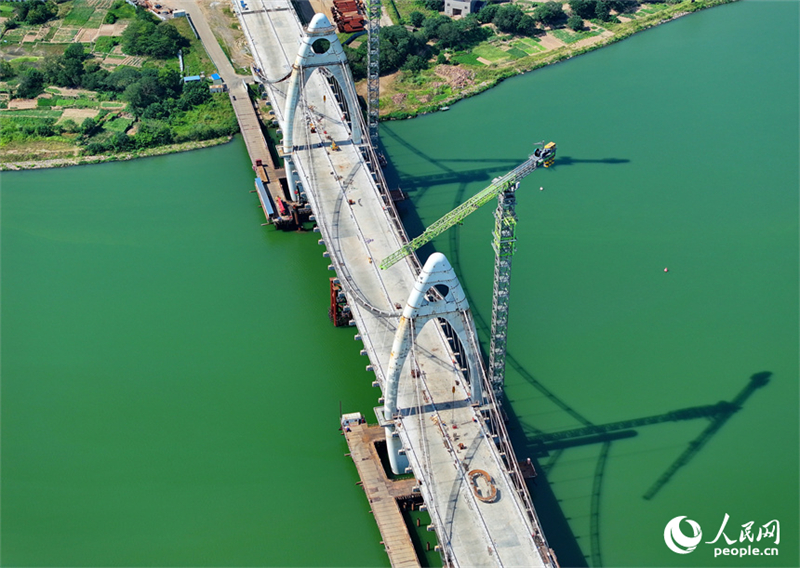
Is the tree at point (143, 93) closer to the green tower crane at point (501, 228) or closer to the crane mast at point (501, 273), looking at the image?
the green tower crane at point (501, 228)

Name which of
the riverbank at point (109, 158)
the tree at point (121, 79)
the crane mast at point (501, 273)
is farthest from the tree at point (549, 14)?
the crane mast at point (501, 273)

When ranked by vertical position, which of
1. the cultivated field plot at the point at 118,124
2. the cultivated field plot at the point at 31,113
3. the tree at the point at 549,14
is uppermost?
the tree at the point at 549,14

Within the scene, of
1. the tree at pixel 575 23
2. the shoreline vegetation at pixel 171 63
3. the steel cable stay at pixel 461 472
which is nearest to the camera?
the steel cable stay at pixel 461 472

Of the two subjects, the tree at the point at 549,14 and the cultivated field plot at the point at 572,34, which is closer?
the cultivated field plot at the point at 572,34

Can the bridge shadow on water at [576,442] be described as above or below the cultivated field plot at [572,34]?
below

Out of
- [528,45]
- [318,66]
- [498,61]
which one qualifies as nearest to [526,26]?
[528,45]

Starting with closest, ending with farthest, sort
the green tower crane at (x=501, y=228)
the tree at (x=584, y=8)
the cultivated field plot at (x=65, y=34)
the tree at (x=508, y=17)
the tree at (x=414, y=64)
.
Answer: the green tower crane at (x=501, y=228), the tree at (x=414, y=64), the cultivated field plot at (x=65, y=34), the tree at (x=508, y=17), the tree at (x=584, y=8)

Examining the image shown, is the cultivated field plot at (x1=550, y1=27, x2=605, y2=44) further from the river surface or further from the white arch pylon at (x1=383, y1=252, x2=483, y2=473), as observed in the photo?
the white arch pylon at (x1=383, y1=252, x2=483, y2=473)

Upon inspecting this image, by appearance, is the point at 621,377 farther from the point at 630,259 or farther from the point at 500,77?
the point at 500,77

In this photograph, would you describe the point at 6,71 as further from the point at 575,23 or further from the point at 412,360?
the point at 412,360
